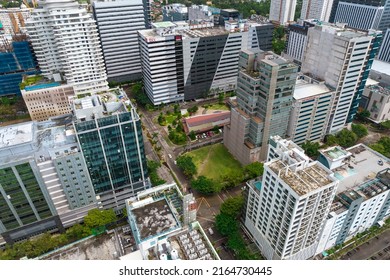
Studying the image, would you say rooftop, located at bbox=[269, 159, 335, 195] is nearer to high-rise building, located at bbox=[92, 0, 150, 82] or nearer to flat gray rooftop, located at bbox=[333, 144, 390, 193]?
flat gray rooftop, located at bbox=[333, 144, 390, 193]

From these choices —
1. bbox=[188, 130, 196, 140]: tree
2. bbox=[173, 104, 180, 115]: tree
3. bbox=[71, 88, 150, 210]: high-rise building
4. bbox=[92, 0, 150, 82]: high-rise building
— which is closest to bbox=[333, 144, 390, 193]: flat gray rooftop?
bbox=[71, 88, 150, 210]: high-rise building

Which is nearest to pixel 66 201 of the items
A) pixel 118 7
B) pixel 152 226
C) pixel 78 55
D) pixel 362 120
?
pixel 152 226

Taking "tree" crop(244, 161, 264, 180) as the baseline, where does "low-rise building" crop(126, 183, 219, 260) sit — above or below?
above

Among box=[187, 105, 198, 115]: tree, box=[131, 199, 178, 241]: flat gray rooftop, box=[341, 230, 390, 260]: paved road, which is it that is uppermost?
box=[131, 199, 178, 241]: flat gray rooftop

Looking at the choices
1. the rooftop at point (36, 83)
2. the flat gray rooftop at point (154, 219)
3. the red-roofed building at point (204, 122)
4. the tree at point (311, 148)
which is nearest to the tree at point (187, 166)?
the red-roofed building at point (204, 122)

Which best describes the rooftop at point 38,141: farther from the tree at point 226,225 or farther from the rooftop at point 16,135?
the tree at point 226,225
